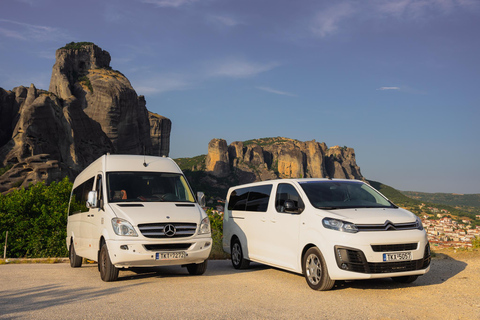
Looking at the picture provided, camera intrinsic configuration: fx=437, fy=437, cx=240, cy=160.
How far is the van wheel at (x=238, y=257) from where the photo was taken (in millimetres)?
9773

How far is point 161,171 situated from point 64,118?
6115 centimetres

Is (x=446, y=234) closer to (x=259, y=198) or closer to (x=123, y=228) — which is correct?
(x=259, y=198)

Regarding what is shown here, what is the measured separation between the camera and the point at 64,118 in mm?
65000

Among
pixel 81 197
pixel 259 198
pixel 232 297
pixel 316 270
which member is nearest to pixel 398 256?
pixel 316 270

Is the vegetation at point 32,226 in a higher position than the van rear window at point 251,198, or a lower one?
lower

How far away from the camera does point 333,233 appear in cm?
658

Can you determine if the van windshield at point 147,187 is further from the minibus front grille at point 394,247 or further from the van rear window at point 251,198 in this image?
the minibus front grille at point 394,247

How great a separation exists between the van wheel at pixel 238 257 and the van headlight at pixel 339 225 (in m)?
3.42

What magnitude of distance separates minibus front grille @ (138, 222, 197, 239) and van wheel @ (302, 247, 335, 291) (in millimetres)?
2175

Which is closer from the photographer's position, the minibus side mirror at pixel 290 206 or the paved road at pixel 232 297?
the paved road at pixel 232 297

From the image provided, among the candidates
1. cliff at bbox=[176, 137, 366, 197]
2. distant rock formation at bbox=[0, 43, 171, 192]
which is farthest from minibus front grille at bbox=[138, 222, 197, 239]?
cliff at bbox=[176, 137, 366, 197]

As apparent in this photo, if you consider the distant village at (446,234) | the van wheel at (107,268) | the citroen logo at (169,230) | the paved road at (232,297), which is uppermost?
the citroen logo at (169,230)

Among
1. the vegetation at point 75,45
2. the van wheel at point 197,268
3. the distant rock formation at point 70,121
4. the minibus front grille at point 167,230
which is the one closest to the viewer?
the minibus front grille at point 167,230

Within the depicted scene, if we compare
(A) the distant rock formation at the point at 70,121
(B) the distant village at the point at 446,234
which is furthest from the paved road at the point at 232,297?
(A) the distant rock formation at the point at 70,121
